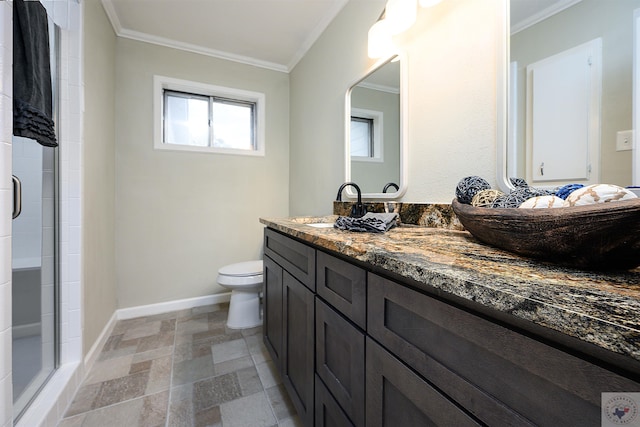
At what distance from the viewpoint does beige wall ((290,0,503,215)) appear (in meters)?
0.99

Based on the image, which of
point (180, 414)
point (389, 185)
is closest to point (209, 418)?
point (180, 414)

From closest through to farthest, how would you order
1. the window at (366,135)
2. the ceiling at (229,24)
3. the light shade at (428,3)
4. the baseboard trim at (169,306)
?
the light shade at (428,3), the window at (366,135), the ceiling at (229,24), the baseboard trim at (169,306)

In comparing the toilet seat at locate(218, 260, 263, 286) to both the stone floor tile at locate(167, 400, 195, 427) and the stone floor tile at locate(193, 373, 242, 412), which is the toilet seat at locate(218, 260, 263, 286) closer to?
the stone floor tile at locate(193, 373, 242, 412)

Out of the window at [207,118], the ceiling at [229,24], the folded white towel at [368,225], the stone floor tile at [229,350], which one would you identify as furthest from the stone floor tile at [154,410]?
the ceiling at [229,24]

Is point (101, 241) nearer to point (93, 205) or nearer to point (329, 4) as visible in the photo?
point (93, 205)

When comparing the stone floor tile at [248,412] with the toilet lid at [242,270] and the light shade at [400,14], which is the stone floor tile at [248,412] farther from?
the light shade at [400,14]

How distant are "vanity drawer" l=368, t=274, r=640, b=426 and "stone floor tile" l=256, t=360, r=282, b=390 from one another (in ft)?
3.95

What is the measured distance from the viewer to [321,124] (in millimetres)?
2209

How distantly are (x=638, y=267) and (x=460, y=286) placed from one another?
34cm

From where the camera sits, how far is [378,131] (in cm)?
156

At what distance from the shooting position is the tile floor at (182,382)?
1248mm

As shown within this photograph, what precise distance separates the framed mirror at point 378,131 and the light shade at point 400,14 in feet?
0.44

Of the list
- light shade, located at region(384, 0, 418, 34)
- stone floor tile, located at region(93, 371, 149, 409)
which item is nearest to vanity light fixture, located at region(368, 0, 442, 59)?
light shade, located at region(384, 0, 418, 34)

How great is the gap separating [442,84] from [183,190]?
7.48ft
